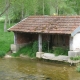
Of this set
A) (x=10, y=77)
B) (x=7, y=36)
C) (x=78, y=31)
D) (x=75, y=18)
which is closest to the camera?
(x=10, y=77)

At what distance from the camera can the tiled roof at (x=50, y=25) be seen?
2044 cm

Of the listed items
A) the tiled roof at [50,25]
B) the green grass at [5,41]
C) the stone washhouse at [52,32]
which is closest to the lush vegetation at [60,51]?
the stone washhouse at [52,32]

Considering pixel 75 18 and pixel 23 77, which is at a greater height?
pixel 75 18

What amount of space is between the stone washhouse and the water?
1.36 meters

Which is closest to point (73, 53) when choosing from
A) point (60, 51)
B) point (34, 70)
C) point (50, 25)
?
point (60, 51)

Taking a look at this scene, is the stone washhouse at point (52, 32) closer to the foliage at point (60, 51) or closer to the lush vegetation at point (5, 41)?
the foliage at point (60, 51)

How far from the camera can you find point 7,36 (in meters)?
28.4

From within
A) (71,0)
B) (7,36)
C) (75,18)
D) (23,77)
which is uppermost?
(71,0)

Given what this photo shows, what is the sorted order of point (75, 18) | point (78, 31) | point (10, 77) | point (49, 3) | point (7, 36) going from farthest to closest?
point (49, 3)
point (7, 36)
point (75, 18)
point (78, 31)
point (10, 77)

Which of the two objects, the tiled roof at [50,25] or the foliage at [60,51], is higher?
the tiled roof at [50,25]

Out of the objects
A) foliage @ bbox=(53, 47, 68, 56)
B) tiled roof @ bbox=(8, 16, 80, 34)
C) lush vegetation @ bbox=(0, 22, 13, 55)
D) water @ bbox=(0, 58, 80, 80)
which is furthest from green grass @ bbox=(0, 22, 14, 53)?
foliage @ bbox=(53, 47, 68, 56)

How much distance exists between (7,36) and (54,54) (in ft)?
30.2

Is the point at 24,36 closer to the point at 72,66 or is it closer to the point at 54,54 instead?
the point at 54,54

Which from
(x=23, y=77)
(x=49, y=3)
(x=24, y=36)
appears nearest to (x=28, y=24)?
(x=24, y=36)
